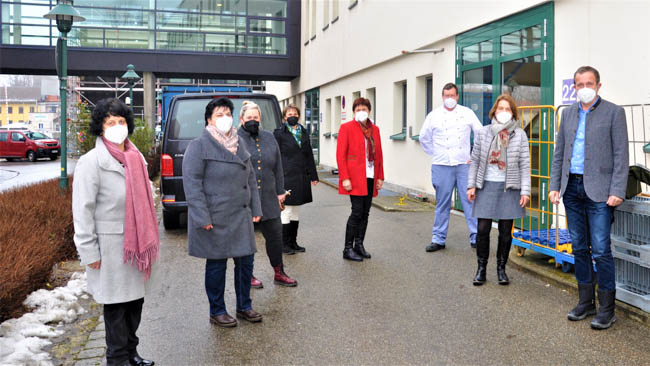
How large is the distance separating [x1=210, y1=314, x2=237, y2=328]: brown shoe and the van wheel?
4976 millimetres

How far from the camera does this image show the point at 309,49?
26.1m

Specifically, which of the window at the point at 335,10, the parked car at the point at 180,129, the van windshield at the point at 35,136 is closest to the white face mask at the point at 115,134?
the parked car at the point at 180,129

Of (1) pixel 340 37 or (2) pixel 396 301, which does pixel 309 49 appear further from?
(2) pixel 396 301

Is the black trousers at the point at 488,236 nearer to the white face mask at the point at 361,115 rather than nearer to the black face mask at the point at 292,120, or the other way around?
the white face mask at the point at 361,115

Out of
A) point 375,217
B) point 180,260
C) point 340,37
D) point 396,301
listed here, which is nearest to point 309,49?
point 340,37

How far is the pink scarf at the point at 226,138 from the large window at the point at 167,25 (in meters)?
23.3

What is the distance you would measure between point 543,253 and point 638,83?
215cm

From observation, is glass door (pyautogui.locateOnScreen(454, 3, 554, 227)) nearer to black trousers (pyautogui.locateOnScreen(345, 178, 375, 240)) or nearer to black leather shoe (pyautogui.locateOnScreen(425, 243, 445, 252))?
black leather shoe (pyautogui.locateOnScreen(425, 243, 445, 252))

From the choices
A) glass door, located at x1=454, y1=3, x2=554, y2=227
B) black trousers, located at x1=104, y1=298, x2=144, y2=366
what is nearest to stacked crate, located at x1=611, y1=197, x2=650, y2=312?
glass door, located at x1=454, y1=3, x2=554, y2=227

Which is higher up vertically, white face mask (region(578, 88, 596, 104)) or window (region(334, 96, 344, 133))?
window (region(334, 96, 344, 133))

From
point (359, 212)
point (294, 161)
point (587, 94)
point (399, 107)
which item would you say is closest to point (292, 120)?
point (294, 161)

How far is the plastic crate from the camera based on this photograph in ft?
16.4

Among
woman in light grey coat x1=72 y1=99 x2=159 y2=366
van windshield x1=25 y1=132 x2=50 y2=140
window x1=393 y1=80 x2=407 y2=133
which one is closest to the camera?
woman in light grey coat x1=72 y1=99 x2=159 y2=366

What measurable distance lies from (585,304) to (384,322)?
159cm
